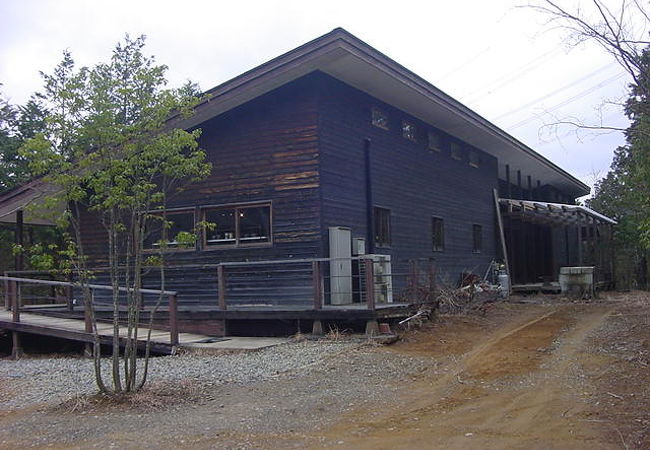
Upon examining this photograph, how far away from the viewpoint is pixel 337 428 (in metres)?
6.09

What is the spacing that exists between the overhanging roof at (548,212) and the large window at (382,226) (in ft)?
29.8

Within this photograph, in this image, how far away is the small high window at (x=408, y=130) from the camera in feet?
55.7

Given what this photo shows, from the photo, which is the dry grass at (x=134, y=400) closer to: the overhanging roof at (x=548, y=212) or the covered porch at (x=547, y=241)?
the covered porch at (x=547, y=241)

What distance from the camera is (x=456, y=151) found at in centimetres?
2058

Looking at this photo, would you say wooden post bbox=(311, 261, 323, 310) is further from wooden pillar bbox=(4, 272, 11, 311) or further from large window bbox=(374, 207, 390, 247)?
wooden pillar bbox=(4, 272, 11, 311)

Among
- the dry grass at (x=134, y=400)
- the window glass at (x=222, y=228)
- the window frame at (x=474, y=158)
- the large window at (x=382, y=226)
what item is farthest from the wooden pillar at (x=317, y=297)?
the window frame at (x=474, y=158)

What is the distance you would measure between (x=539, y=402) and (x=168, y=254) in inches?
393

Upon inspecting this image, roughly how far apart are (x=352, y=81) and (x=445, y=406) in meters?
9.09

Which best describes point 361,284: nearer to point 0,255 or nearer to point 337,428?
point 337,428

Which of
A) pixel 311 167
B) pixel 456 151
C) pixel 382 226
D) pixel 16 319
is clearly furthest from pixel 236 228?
pixel 456 151

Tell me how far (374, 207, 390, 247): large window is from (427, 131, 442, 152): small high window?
370cm

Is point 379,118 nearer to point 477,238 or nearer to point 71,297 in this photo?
point 477,238

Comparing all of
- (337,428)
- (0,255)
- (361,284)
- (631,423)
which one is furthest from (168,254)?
(0,255)

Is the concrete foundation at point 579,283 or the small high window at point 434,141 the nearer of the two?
the small high window at point 434,141
